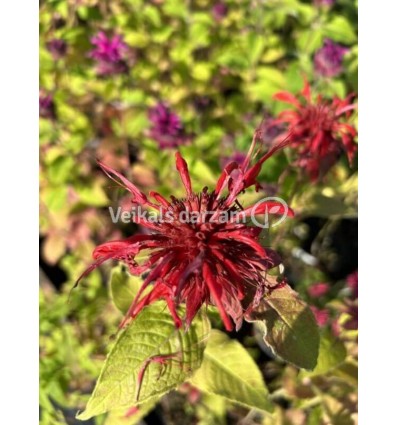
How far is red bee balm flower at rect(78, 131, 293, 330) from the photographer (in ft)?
1.67

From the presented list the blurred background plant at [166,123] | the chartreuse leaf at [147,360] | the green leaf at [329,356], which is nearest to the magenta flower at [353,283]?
the blurred background plant at [166,123]

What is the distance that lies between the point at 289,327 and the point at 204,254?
5.2 inches

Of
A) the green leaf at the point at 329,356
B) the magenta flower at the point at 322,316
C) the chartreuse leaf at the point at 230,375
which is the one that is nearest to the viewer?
the chartreuse leaf at the point at 230,375

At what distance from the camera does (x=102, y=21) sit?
4.00 ft

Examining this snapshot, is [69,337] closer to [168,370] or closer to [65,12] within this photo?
[168,370]

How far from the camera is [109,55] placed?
1.04m

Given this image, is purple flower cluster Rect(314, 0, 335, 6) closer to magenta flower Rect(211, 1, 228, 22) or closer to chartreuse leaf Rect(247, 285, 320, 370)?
magenta flower Rect(211, 1, 228, 22)

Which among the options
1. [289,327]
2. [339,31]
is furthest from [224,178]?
[339,31]

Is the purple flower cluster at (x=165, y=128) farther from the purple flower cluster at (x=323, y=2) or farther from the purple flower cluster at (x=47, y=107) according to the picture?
the purple flower cluster at (x=323, y=2)

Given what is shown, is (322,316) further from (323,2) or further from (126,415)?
(323,2)

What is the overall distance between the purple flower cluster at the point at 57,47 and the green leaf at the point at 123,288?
2.10 feet

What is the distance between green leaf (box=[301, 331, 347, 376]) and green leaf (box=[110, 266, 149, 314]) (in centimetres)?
29

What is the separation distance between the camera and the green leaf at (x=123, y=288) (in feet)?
2.22

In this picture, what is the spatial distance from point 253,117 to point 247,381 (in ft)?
2.44
